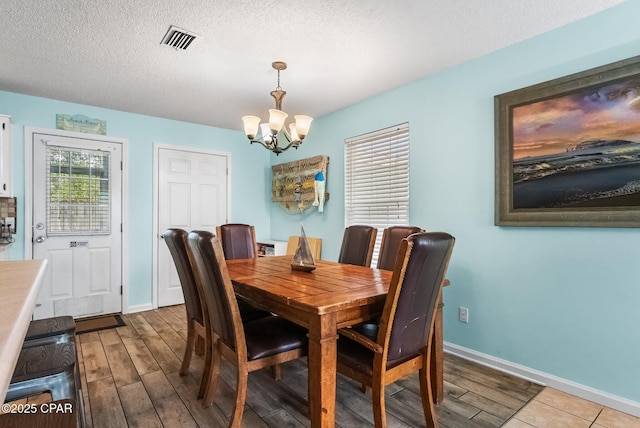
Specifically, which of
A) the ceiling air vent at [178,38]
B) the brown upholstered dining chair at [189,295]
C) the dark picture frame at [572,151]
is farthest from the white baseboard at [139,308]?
the dark picture frame at [572,151]

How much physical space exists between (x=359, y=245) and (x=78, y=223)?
10.5 feet

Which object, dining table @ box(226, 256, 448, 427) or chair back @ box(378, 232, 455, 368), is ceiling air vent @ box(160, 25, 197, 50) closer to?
dining table @ box(226, 256, 448, 427)

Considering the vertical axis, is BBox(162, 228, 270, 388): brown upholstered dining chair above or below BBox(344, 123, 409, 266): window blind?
below

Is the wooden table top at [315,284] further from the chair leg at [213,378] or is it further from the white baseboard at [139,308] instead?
the white baseboard at [139,308]

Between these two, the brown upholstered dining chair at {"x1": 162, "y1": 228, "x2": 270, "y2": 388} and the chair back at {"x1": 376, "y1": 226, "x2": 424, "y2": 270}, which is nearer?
the brown upholstered dining chair at {"x1": 162, "y1": 228, "x2": 270, "y2": 388}

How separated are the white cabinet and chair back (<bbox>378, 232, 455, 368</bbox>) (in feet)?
12.3

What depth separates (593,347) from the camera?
6.89 feet

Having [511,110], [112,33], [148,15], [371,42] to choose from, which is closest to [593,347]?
[511,110]

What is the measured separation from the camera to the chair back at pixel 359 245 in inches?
112

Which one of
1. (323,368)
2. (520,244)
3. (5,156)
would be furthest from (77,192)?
(520,244)

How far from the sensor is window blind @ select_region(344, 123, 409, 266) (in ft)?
10.8

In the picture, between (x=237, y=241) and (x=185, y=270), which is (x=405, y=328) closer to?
(x=185, y=270)

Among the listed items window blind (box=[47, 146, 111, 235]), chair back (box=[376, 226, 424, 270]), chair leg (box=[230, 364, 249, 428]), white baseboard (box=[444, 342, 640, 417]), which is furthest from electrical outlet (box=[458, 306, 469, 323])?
window blind (box=[47, 146, 111, 235])

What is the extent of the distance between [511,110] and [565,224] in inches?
35.7
